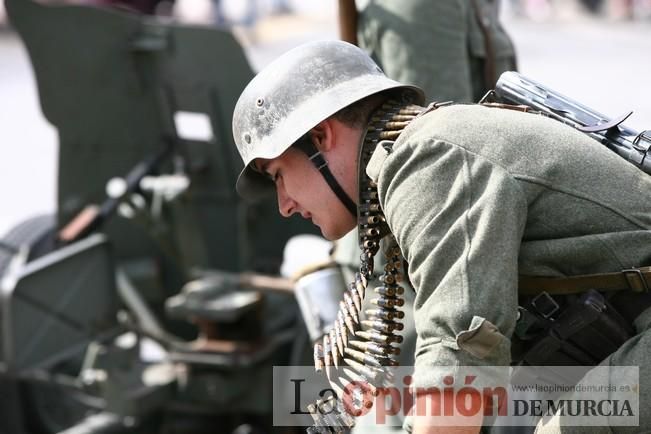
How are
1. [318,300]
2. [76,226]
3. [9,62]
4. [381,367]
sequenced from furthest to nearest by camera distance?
1. [9,62]
2. [76,226]
3. [318,300]
4. [381,367]

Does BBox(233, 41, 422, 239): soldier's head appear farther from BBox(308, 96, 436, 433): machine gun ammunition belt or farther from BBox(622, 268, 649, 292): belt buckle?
BBox(622, 268, 649, 292): belt buckle

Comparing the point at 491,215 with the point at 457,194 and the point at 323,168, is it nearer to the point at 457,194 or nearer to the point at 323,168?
the point at 457,194

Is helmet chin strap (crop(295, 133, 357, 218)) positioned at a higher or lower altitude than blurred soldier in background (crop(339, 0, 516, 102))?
→ higher

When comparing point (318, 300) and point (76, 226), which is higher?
point (318, 300)

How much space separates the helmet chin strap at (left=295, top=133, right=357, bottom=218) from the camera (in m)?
2.74

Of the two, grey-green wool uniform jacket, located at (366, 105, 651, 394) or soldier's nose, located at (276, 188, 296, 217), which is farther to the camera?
soldier's nose, located at (276, 188, 296, 217)

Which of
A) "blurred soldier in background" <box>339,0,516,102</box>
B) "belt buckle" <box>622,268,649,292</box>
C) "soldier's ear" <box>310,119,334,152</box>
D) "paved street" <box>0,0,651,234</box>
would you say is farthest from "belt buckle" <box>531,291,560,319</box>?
"paved street" <box>0,0,651,234</box>

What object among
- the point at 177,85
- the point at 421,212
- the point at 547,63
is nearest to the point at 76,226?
the point at 177,85

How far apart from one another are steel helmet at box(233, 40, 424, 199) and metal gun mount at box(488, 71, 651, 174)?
0.89 ft

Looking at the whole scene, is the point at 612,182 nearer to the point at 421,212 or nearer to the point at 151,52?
the point at 421,212

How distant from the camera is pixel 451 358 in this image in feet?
Result: 7.77

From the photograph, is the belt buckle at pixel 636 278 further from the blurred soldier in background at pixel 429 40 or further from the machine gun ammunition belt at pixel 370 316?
the blurred soldier in background at pixel 429 40

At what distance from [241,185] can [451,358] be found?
3.23 feet

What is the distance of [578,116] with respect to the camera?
2.95 meters
